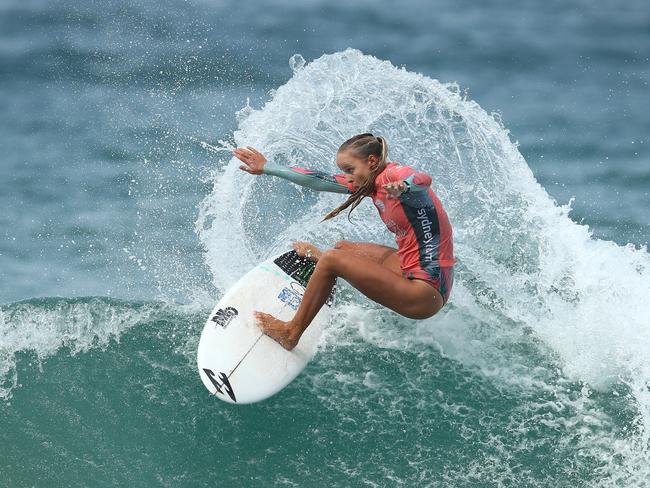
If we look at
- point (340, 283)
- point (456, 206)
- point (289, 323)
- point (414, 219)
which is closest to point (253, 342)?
point (289, 323)

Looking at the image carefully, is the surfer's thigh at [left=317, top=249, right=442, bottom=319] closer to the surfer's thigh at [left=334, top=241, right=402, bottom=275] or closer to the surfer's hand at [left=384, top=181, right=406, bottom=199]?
the surfer's thigh at [left=334, top=241, right=402, bottom=275]

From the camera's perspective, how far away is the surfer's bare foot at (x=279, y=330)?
712 centimetres

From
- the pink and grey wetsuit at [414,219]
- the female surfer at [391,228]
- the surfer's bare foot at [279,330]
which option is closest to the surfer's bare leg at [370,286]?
the female surfer at [391,228]

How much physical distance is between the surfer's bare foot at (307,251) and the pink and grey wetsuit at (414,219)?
0.94m

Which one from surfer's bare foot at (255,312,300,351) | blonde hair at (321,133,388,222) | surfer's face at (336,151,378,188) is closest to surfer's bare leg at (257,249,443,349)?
surfer's bare foot at (255,312,300,351)

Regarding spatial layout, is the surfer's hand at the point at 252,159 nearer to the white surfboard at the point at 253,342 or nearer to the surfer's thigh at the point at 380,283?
the surfer's thigh at the point at 380,283

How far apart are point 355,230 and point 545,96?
5652 mm

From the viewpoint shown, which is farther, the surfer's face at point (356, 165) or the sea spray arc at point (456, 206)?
the sea spray arc at point (456, 206)

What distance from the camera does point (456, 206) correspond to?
8.86 meters

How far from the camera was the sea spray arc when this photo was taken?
8312 mm

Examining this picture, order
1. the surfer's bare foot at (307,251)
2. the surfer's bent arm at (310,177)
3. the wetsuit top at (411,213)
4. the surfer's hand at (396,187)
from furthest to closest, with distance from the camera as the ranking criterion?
the surfer's bare foot at (307,251) → the surfer's bent arm at (310,177) → the wetsuit top at (411,213) → the surfer's hand at (396,187)

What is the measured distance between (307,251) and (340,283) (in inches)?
39.2

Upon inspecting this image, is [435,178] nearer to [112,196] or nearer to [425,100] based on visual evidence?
[425,100]

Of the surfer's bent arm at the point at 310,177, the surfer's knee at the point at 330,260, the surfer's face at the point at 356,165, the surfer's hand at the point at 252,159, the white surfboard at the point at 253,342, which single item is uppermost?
the surfer's face at the point at 356,165
